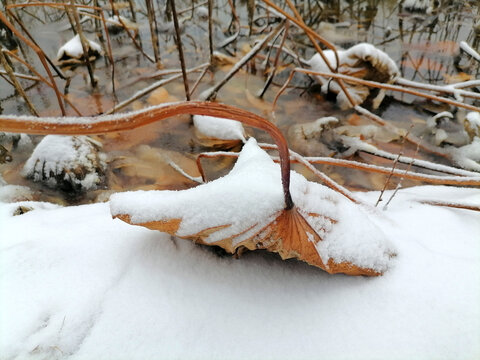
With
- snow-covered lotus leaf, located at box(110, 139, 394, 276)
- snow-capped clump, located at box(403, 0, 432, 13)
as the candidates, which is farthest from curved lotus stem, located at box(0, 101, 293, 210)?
snow-capped clump, located at box(403, 0, 432, 13)

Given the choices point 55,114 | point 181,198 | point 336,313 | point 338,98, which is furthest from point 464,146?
point 55,114

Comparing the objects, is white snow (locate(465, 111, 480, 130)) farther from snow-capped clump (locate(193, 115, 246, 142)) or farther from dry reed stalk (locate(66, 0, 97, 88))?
dry reed stalk (locate(66, 0, 97, 88))

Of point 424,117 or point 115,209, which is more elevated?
point 115,209

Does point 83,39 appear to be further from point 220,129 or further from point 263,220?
point 263,220

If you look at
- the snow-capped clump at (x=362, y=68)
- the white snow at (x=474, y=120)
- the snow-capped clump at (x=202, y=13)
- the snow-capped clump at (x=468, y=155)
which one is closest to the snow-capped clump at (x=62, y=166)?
the snow-capped clump at (x=362, y=68)

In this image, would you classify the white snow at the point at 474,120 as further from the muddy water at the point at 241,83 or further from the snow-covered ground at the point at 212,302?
the snow-covered ground at the point at 212,302

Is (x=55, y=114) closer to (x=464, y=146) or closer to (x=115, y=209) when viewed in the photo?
(x=115, y=209)
